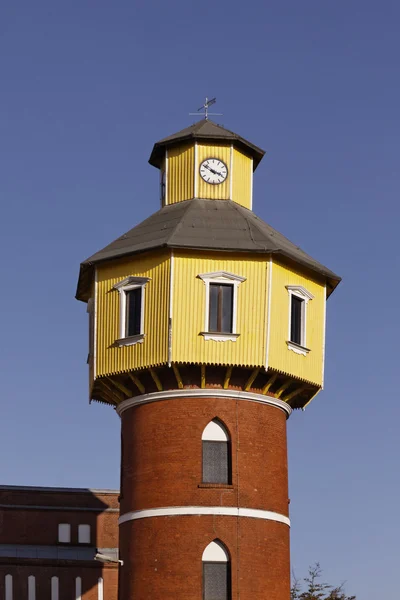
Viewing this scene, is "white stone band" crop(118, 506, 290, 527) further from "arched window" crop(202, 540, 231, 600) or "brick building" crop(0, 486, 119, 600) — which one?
"brick building" crop(0, 486, 119, 600)

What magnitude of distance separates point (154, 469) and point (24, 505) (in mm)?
11372

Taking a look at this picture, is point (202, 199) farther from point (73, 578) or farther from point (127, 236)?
point (73, 578)

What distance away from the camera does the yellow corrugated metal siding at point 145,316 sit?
3722 cm

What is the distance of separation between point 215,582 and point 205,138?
13.7 m

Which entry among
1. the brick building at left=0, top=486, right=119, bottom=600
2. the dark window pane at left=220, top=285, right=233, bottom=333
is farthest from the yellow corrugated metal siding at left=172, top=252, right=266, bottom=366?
the brick building at left=0, top=486, right=119, bottom=600

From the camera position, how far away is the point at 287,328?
38281mm

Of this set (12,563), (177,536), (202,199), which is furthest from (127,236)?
(12,563)

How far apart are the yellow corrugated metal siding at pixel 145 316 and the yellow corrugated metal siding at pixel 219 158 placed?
415 cm

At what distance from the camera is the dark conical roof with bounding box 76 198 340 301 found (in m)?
37.7

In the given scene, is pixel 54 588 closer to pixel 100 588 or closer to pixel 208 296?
pixel 100 588

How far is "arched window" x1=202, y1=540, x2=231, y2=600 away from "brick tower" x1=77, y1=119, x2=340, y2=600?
0.09 ft

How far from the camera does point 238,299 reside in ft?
123

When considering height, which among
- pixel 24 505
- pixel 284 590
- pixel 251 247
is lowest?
pixel 284 590

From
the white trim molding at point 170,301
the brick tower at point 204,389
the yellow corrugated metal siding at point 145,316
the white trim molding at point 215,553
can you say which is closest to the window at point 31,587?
the brick tower at point 204,389
